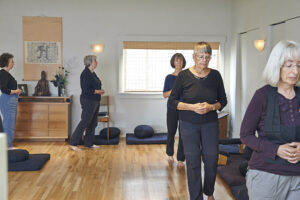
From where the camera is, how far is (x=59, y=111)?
241 inches

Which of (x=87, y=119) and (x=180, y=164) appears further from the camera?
(x=87, y=119)

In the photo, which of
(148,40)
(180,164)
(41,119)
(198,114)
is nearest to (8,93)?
(41,119)

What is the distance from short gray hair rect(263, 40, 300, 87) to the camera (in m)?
1.71

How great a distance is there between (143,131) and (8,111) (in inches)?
92.2

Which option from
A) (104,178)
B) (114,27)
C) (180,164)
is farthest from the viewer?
(114,27)

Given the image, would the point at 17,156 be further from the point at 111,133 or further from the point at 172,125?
the point at 172,125

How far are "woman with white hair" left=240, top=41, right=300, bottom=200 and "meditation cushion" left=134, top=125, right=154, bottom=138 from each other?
4488 mm

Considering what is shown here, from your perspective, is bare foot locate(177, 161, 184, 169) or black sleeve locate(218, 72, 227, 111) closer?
black sleeve locate(218, 72, 227, 111)

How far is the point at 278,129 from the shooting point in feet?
5.68

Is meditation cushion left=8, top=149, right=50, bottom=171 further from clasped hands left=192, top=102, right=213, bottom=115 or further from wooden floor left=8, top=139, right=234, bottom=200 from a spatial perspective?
clasped hands left=192, top=102, right=213, bottom=115

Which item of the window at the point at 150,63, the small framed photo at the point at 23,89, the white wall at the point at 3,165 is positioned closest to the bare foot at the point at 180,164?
the window at the point at 150,63

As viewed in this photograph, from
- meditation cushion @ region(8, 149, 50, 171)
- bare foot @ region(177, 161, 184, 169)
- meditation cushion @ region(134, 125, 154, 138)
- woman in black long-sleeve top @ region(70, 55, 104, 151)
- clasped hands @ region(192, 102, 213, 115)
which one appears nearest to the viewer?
clasped hands @ region(192, 102, 213, 115)

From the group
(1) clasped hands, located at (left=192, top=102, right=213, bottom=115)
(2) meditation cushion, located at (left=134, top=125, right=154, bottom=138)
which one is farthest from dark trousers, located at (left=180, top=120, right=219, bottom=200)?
(2) meditation cushion, located at (left=134, top=125, right=154, bottom=138)

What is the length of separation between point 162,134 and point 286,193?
4877 millimetres
